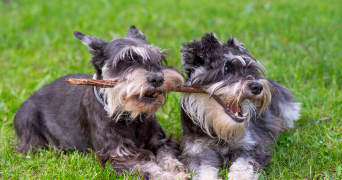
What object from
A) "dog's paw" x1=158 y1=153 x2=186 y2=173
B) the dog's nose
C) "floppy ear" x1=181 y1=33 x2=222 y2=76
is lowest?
"dog's paw" x1=158 y1=153 x2=186 y2=173

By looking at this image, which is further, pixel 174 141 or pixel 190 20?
pixel 190 20

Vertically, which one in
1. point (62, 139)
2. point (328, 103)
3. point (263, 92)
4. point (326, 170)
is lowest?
point (62, 139)

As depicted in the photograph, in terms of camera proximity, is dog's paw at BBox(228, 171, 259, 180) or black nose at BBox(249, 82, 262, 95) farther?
dog's paw at BBox(228, 171, 259, 180)

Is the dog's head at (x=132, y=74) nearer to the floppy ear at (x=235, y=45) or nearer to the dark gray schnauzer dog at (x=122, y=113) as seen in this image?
the dark gray schnauzer dog at (x=122, y=113)

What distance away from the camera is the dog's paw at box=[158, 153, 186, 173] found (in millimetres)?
4812

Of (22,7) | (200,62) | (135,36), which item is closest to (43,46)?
(22,7)

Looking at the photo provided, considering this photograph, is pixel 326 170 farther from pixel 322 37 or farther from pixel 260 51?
pixel 322 37

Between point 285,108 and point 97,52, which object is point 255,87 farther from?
point 285,108

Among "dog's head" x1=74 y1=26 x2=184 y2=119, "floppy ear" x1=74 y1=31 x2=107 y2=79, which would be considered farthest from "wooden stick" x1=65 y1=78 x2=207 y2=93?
"floppy ear" x1=74 y1=31 x2=107 y2=79

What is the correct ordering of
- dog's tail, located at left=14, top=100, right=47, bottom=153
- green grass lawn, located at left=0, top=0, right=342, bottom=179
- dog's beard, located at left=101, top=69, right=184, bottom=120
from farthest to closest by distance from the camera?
dog's tail, located at left=14, top=100, right=47, bottom=153, green grass lawn, located at left=0, top=0, right=342, bottom=179, dog's beard, located at left=101, top=69, right=184, bottom=120

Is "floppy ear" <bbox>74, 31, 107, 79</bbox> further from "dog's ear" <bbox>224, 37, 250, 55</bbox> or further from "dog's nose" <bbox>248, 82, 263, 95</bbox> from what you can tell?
"dog's nose" <bbox>248, 82, 263, 95</bbox>

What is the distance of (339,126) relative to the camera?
18.4 ft

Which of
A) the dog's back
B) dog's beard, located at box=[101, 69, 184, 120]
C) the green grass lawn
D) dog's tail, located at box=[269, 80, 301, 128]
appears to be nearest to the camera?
dog's beard, located at box=[101, 69, 184, 120]

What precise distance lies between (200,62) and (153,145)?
129 cm
